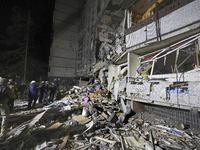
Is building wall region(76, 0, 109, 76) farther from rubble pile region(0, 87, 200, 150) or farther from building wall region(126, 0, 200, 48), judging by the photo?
rubble pile region(0, 87, 200, 150)

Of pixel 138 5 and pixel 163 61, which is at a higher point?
pixel 138 5

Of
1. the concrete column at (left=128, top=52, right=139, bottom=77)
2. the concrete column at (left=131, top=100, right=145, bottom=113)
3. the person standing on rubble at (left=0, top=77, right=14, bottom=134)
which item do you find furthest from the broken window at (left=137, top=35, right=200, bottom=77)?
the person standing on rubble at (left=0, top=77, right=14, bottom=134)

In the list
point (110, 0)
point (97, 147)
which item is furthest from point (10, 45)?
point (97, 147)

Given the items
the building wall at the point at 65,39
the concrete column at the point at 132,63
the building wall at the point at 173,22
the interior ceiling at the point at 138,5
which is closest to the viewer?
the building wall at the point at 173,22

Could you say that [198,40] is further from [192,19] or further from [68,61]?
[68,61]

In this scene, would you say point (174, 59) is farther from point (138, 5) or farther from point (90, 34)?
point (90, 34)

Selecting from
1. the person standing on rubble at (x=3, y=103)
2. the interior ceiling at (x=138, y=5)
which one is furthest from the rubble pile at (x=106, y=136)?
the interior ceiling at (x=138, y=5)

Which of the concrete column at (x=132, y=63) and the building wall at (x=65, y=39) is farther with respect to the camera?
the building wall at (x=65, y=39)

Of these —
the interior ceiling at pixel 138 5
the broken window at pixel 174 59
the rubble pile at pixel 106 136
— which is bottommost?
the rubble pile at pixel 106 136

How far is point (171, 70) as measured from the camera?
17.2 feet

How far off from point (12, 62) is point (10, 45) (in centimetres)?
380

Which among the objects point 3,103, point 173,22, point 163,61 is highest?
point 173,22

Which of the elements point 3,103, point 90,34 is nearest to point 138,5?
point 3,103

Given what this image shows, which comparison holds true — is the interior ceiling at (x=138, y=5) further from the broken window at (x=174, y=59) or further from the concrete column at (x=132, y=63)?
the broken window at (x=174, y=59)
